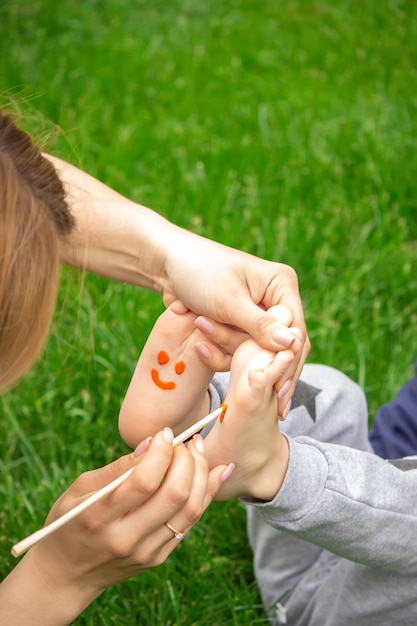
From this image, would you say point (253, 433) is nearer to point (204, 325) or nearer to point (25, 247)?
point (204, 325)

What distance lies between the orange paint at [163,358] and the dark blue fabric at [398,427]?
469mm

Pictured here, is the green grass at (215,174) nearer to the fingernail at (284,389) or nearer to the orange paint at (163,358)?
the orange paint at (163,358)

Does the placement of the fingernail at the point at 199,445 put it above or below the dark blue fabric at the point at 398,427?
above

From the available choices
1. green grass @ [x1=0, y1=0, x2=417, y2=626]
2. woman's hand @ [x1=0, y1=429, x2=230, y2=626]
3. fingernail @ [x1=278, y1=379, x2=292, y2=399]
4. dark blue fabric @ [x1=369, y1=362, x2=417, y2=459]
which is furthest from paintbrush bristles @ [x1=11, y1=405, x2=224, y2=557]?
dark blue fabric @ [x1=369, y1=362, x2=417, y2=459]

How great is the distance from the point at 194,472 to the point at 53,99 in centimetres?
179

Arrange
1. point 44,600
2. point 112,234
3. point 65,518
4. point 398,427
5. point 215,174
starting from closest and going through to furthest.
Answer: point 65,518, point 44,600, point 112,234, point 398,427, point 215,174

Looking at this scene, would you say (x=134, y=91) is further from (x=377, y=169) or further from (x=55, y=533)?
(x=55, y=533)

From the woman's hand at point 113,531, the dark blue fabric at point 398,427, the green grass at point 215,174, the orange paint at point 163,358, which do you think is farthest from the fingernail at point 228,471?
the dark blue fabric at point 398,427

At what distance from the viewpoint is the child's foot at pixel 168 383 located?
1.15m

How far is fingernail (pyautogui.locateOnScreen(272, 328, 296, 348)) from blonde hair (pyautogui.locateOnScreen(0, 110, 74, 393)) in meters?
0.25

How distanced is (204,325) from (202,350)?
3cm

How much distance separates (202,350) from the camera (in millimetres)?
1139

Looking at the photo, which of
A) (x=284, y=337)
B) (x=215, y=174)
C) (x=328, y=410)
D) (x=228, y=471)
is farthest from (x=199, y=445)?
(x=215, y=174)

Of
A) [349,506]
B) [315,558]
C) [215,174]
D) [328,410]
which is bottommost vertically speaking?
[215,174]
